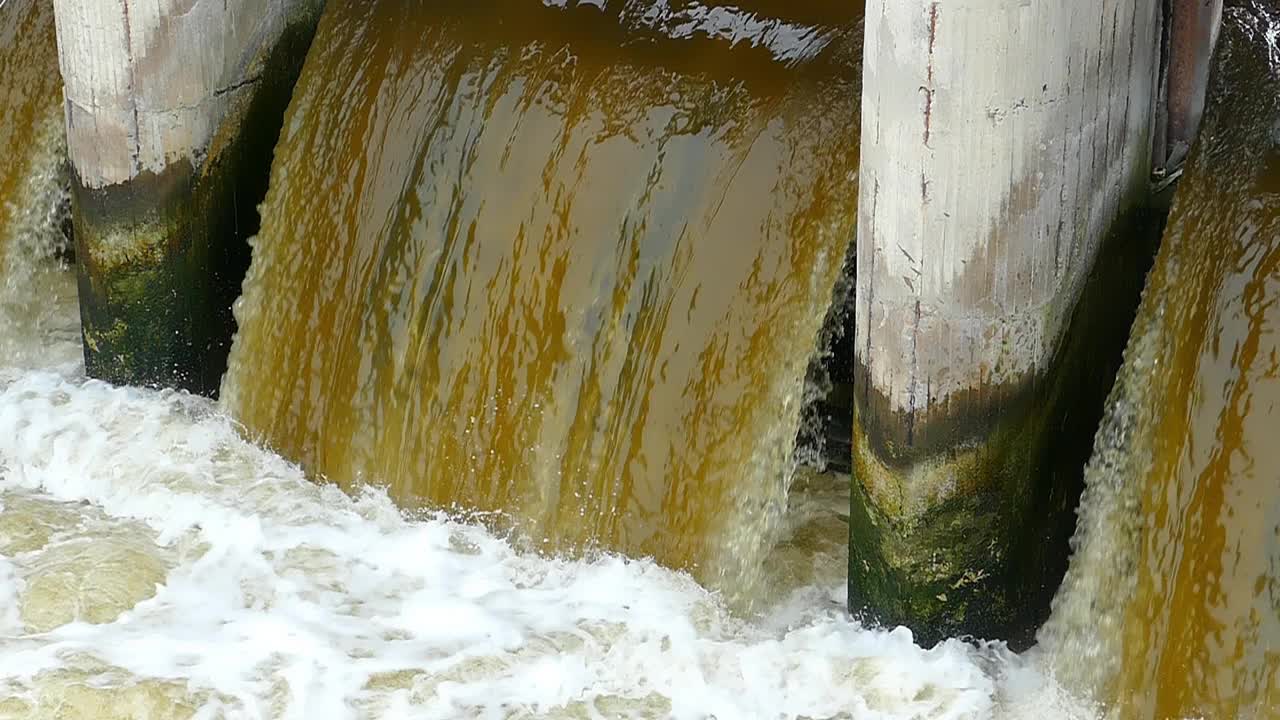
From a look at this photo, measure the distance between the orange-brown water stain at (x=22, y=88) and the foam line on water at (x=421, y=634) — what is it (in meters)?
1.67

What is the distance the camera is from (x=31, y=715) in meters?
5.79

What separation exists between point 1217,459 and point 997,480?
0.65 metres

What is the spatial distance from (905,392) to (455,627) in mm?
1681

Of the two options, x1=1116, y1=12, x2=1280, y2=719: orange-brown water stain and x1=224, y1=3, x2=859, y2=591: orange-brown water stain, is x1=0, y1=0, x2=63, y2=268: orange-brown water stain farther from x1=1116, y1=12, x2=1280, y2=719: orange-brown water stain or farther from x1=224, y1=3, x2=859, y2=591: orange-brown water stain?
x1=1116, y1=12, x2=1280, y2=719: orange-brown water stain

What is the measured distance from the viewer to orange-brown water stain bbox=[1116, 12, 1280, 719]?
17.5ft

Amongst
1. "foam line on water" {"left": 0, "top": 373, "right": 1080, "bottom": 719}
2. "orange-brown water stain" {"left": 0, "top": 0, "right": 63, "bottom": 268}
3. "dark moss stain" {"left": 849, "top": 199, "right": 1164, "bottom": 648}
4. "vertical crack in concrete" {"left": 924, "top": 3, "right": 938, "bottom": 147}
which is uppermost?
"vertical crack in concrete" {"left": 924, "top": 3, "right": 938, "bottom": 147}

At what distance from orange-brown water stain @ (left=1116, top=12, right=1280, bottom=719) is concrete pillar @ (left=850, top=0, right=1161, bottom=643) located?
285mm

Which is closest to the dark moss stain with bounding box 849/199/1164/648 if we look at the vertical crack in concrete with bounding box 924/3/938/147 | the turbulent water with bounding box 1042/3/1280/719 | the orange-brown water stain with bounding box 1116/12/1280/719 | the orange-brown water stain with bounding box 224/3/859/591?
the turbulent water with bounding box 1042/3/1280/719

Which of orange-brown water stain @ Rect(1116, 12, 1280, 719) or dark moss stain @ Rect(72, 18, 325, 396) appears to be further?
dark moss stain @ Rect(72, 18, 325, 396)

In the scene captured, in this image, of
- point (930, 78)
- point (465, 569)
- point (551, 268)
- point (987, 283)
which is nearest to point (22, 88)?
point (551, 268)

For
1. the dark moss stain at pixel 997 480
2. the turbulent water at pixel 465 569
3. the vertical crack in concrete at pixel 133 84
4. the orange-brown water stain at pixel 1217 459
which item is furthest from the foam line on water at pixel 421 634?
the vertical crack in concrete at pixel 133 84

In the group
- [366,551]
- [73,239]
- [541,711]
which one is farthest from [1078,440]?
[73,239]

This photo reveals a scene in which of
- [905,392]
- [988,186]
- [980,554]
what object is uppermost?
[988,186]

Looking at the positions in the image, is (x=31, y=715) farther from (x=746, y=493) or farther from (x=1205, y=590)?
(x=1205, y=590)
